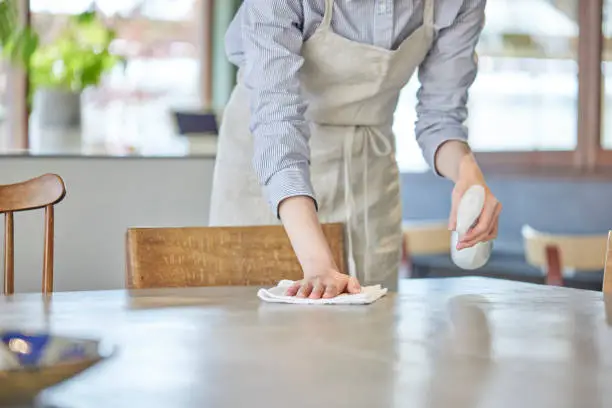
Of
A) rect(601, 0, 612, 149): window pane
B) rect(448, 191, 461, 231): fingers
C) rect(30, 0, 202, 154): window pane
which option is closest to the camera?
rect(448, 191, 461, 231): fingers

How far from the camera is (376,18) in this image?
1893 millimetres

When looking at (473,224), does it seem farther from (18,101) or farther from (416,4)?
(18,101)

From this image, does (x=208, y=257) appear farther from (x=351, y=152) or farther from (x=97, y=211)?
(x=97, y=211)

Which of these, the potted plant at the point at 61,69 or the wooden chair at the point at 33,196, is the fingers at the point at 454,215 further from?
the potted plant at the point at 61,69

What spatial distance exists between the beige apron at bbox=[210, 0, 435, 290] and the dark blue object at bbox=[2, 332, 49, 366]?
87cm

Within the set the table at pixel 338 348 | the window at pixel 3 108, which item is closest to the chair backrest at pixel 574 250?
the table at pixel 338 348

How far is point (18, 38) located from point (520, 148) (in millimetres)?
→ 2557

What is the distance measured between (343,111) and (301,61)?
0.26 m

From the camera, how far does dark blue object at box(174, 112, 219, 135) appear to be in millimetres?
3482

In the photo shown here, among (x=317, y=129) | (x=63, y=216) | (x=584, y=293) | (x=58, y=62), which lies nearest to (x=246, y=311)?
(x=584, y=293)

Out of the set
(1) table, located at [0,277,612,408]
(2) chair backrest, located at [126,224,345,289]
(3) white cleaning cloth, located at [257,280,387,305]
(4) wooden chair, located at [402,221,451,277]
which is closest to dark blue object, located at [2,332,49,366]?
(1) table, located at [0,277,612,408]

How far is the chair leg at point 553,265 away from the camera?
3773 mm

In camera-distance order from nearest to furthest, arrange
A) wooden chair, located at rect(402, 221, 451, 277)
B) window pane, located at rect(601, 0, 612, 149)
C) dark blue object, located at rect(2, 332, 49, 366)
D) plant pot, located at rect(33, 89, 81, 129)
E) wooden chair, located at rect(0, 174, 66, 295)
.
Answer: dark blue object, located at rect(2, 332, 49, 366) < wooden chair, located at rect(0, 174, 66, 295) < plant pot, located at rect(33, 89, 81, 129) < wooden chair, located at rect(402, 221, 451, 277) < window pane, located at rect(601, 0, 612, 149)

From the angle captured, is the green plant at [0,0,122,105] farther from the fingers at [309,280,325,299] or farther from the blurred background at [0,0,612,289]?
the fingers at [309,280,325,299]
